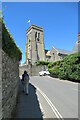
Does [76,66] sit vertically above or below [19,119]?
above

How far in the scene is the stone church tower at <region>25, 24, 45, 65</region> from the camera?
54594 mm

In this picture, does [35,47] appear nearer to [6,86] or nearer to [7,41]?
[7,41]

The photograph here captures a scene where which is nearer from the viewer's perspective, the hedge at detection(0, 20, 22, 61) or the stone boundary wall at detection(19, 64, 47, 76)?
the hedge at detection(0, 20, 22, 61)

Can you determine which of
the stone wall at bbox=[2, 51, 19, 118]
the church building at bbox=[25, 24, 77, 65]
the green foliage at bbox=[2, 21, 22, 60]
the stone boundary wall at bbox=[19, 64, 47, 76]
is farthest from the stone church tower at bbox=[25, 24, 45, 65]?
the stone wall at bbox=[2, 51, 19, 118]

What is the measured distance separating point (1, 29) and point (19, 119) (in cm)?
373

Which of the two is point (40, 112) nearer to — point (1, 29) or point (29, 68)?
point (1, 29)

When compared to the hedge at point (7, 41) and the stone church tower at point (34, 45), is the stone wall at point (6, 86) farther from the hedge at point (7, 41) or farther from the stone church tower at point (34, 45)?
the stone church tower at point (34, 45)

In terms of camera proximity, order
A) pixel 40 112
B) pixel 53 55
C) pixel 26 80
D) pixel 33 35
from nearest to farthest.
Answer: pixel 40 112
pixel 26 80
pixel 53 55
pixel 33 35

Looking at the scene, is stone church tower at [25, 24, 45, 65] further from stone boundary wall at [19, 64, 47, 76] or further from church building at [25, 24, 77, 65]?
stone boundary wall at [19, 64, 47, 76]

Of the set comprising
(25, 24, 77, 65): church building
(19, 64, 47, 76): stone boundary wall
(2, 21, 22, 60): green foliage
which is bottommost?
(19, 64, 47, 76): stone boundary wall

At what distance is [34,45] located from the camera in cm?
5584

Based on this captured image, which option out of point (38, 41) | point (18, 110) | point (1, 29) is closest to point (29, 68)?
point (38, 41)

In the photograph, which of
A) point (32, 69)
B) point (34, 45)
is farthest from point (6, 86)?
point (34, 45)

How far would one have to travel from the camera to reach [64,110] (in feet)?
20.8
